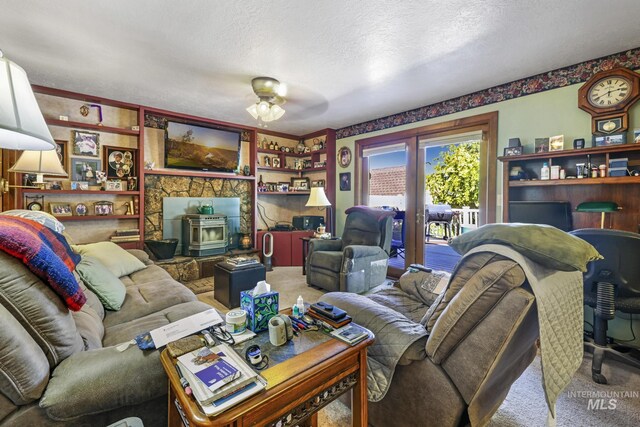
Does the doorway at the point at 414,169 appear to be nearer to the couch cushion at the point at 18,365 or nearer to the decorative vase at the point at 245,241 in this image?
the decorative vase at the point at 245,241

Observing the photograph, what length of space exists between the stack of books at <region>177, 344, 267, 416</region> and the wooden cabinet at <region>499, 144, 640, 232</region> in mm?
2900

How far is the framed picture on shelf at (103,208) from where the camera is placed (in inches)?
139

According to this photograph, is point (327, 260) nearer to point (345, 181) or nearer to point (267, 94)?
point (345, 181)

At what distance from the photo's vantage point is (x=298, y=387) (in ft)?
2.90

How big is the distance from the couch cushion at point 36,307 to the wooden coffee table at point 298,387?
1.19 ft

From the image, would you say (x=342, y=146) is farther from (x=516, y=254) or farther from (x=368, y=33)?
(x=516, y=254)

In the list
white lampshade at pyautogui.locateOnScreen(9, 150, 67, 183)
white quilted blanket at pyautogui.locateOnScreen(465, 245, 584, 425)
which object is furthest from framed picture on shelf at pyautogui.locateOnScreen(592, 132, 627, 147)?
white lampshade at pyautogui.locateOnScreen(9, 150, 67, 183)

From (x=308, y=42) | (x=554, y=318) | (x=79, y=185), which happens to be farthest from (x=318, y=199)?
(x=554, y=318)

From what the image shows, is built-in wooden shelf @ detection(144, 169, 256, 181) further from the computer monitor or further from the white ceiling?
the computer monitor

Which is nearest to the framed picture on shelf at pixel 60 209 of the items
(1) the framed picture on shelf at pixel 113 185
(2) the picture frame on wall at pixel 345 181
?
(1) the framed picture on shelf at pixel 113 185

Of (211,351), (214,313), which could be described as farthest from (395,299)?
(211,351)

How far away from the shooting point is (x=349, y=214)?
422cm

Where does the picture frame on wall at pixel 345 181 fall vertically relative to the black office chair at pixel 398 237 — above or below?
above

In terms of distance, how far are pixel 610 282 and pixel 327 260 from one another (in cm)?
246
